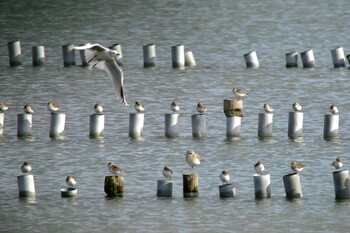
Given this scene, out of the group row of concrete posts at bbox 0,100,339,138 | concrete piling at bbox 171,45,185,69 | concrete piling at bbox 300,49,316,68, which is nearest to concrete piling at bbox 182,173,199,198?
row of concrete posts at bbox 0,100,339,138

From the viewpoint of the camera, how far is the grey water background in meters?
26.5

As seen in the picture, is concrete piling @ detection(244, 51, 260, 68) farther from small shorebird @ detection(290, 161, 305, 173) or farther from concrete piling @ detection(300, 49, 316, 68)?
small shorebird @ detection(290, 161, 305, 173)

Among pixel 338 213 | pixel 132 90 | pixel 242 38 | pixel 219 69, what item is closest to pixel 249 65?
pixel 219 69

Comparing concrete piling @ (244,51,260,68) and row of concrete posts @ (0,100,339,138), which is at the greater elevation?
concrete piling @ (244,51,260,68)

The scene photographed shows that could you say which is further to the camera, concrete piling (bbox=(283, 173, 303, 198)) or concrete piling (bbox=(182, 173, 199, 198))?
concrete piling (bbox=(182, 173, 199, 198))

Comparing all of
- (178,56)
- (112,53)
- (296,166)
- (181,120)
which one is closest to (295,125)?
(181,120)

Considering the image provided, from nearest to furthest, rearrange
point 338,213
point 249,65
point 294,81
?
point 338,213, point 294,81, point 249,65

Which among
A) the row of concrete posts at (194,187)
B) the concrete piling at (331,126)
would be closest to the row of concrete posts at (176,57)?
the concrete piling at (331,126)

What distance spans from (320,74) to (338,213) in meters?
18.9

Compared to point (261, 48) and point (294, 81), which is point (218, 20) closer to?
point (261, 48)

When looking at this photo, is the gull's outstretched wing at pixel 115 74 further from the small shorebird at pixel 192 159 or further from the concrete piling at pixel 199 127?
the concrete piling at pixel 199 127

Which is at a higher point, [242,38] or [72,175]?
[242,38]

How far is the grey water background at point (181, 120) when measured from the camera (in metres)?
26.5

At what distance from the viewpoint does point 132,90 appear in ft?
138
